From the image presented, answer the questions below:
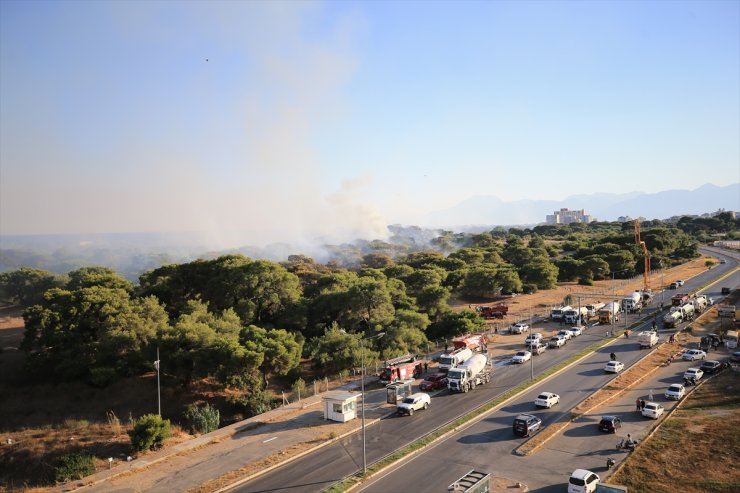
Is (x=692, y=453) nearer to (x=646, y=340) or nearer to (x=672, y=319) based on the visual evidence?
(x=646, y=340)

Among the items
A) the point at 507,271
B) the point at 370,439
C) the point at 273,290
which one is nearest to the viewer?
the point at 370,439

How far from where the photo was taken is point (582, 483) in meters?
24.5

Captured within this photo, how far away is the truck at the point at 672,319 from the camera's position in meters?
66.9

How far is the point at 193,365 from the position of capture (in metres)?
47.3

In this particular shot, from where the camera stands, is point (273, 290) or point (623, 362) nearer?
point (623, 362)

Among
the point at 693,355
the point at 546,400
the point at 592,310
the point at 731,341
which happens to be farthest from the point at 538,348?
the point at 592,310

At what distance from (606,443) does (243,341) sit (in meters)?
33.0

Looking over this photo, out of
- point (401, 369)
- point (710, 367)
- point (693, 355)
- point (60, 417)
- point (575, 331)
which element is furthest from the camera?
point (575, 331)

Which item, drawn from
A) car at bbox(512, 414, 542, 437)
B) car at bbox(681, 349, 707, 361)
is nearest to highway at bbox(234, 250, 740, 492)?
car at bbox(512, 414, 542, 437)

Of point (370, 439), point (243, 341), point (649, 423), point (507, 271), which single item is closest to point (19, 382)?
point (243, 341)

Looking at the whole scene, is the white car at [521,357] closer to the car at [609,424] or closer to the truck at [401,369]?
the truck at [401,369]

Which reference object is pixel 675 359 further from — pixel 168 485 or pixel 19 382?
pixel 19 382

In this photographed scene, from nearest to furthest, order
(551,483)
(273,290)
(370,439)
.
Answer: (551,483) < (370,439) < (273,290)

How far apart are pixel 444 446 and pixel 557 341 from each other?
3351 cm
